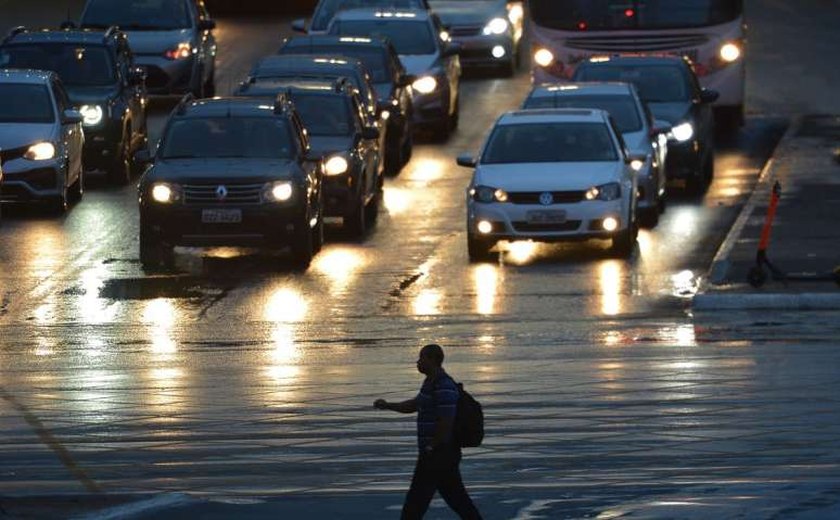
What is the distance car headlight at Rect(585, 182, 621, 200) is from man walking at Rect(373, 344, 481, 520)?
13.6 meters

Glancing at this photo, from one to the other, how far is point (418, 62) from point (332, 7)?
4.97 metres

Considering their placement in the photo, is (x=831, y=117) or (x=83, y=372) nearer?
(x=83, y=372)

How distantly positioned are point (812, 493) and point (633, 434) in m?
2.28

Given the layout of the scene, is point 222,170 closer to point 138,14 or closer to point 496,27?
point 138,14

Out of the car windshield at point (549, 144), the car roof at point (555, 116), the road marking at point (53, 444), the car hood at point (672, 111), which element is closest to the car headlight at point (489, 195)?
the car windshield at point (549, 144)

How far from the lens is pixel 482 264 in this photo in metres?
25.5

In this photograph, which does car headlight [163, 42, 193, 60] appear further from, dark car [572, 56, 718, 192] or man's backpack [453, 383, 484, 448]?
man's backpack [453, 383, 484, 448]

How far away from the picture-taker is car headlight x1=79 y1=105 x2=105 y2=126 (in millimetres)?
32094

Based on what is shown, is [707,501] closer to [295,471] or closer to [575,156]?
[295,471]

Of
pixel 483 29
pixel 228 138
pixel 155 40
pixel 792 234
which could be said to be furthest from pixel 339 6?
pixel 792 234

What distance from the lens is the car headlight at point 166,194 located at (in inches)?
997

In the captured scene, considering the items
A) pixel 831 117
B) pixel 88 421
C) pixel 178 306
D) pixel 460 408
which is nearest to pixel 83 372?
pixel 88 421

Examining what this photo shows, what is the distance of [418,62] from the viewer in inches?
1458

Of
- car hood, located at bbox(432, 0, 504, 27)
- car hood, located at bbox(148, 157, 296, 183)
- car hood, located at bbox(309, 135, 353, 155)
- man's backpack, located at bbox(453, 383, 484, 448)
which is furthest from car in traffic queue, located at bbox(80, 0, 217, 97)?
man's backpack, located at bbox(453, 383, 484, 448)
